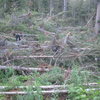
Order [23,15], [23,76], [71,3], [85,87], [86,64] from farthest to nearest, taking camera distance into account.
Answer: [71,3]
[23,15]
[86,64]
[23,76]
[85,87]

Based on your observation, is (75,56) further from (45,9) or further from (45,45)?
(45,9)

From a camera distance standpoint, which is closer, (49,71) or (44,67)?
(49,71)

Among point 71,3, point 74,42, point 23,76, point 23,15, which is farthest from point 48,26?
point 71,3

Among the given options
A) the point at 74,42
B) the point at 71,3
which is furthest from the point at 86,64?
the point at 71,3

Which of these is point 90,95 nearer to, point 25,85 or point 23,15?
point 25,85

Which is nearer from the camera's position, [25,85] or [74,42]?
[25,85]

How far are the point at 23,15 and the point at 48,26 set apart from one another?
1516 mm

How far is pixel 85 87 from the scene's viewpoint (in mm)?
5961

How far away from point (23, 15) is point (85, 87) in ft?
24.3

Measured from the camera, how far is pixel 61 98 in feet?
19.1

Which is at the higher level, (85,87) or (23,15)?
(23,15)

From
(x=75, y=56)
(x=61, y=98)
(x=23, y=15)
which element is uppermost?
(x=23, y=15)

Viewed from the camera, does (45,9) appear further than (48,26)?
Yes

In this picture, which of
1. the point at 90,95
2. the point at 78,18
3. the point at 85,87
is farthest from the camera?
the point at 78,18
